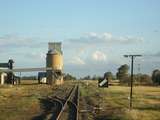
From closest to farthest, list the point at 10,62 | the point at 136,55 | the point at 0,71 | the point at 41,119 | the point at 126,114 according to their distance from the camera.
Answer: the point at 41,119 < the point at 126,114 < the point at 136,55 < the point at 0,71 < the point at 10,62

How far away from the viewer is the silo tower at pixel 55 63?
13275 centimetres

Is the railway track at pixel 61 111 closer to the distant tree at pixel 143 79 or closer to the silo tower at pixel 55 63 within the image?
the silo tower at pixel 55 63

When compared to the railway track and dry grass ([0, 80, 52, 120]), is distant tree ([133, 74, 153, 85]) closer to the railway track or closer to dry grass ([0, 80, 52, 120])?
dry grass ([0, 80, 52, 120])

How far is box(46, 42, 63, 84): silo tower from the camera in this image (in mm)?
132750

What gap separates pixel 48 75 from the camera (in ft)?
435

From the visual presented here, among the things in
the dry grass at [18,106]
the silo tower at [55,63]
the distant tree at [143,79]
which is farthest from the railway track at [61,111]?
the distant tree at [143,79]

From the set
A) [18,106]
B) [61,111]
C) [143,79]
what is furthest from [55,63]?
[61,111]

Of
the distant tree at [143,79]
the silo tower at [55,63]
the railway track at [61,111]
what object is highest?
the silo tower at [55,63]

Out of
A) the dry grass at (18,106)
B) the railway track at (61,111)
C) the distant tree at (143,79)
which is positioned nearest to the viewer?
the railway track at (61,111)

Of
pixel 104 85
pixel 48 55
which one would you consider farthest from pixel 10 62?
pixel 104 85

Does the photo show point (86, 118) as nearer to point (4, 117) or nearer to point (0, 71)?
point (4, 117)

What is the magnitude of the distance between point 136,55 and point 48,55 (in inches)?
4495

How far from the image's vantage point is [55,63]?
14138 cm

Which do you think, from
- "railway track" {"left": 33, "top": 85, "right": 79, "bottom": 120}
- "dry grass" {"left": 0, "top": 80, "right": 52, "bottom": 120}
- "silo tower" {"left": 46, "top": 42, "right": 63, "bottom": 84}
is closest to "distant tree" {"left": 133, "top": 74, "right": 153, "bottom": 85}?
"silo tower" {"left": 46, "top": 42, "right": 63, "bottom": 84}
